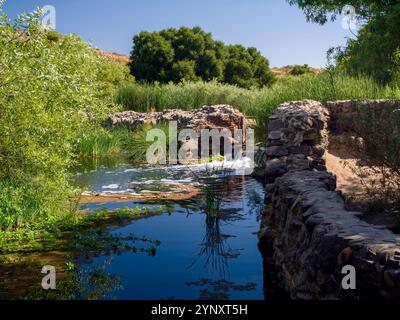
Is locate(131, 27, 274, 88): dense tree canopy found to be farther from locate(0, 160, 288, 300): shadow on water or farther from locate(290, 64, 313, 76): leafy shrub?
locate(0, 160, 288, 300): shadow on water

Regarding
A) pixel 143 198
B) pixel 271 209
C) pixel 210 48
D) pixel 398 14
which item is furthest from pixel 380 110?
pixel 210 48

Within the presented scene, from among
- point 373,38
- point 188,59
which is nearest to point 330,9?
point 373,38

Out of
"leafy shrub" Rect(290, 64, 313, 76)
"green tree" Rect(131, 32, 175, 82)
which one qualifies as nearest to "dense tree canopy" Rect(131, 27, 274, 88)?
"green tree" Rect(131, 32, 175, 82)

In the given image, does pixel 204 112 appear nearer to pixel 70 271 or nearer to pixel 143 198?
pixel 143 198

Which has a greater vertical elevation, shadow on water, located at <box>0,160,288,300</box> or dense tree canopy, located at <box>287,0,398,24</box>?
dense tree canopy, located at <box>287,0,398,24</box>

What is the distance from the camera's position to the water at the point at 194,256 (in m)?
6.01

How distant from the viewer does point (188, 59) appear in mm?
42875

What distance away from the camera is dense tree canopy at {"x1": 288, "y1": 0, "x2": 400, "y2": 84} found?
17.0m

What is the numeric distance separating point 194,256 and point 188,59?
36.8 meters

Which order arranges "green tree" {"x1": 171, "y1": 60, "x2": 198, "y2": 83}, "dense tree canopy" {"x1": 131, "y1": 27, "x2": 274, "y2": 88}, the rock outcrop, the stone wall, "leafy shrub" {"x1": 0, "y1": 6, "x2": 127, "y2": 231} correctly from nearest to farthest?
the stone wall < "leafy shrub" {"x1": 0, "y1": 6, "x2": 127, "y2": 231} < the rock outcrop < "green tree" {"x1": 171, "y1": 60, "x2": 198, "y2": 83} < "dense tree canopy" {"x1": 131, "y1": 27, "x2": 274, "y2": 88}

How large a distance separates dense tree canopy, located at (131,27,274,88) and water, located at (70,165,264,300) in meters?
30.4

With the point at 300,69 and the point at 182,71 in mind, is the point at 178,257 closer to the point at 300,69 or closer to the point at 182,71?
the point at 182,71

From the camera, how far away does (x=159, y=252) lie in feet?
24.2
